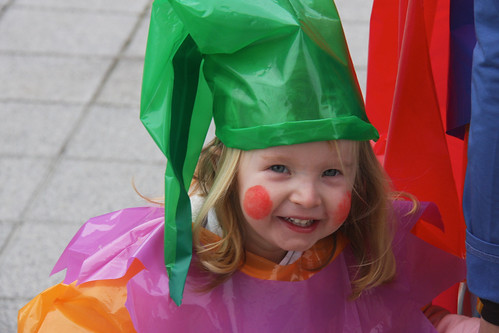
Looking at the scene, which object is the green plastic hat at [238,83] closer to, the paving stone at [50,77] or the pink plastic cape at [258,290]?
the pink plastic cape at [258,290]

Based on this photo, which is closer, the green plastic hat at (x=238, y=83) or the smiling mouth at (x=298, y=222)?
the green plastic hat at (x=238, y=83)

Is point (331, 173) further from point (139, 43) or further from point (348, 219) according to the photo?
point (139, 43)

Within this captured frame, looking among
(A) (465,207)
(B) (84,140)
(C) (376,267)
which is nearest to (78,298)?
(C) (376,267)

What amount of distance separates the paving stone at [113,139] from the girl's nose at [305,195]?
6.74 feet

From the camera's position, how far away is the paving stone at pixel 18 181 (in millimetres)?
3369

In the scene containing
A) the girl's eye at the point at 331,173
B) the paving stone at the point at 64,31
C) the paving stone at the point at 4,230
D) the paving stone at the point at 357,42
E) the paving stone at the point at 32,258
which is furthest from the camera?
the paving stone at the point at 64,31

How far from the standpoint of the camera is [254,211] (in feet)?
5.70

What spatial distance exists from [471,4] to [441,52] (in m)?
0.25

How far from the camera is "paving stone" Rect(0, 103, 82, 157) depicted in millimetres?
3740

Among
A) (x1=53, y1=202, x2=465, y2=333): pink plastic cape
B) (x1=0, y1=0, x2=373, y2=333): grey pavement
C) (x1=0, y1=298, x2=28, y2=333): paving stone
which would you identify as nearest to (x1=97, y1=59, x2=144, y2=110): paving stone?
(x1=0, y1=0, x2=373, y2=333): grey pavement

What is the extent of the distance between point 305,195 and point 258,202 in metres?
0.11

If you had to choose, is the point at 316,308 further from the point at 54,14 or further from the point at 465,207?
the point at 54,14

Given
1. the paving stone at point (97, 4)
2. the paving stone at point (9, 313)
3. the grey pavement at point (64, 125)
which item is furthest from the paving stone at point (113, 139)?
the paving stone at point (97, 4)

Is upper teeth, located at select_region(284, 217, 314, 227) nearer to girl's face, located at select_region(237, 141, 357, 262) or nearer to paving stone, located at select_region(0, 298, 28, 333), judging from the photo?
girl's face, located at select_region(237, 141, 357, 262)
